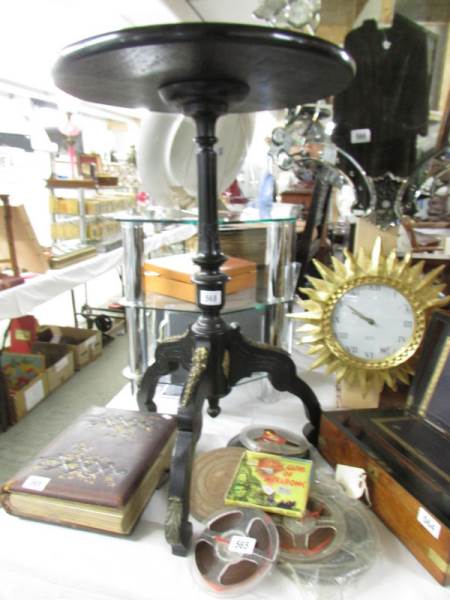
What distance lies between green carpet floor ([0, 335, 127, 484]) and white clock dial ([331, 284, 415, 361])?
111 cm

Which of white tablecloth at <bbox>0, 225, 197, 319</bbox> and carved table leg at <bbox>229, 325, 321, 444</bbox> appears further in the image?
white tablecloth at <bbox>0, 225, 197, 319</bbox>

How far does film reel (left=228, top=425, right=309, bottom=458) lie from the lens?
2.13ft

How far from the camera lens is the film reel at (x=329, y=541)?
47 centimetres

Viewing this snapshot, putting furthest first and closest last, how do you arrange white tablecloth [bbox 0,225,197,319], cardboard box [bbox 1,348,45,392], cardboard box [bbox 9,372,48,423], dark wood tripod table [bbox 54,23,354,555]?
cardboard box [bbox 1,348,45,392] → cardboard box [bbox 9,372,48,423] → white tablecloth [bbox 0,225,197,319] → dark wood tripod table [bbox 54,23,354,555]

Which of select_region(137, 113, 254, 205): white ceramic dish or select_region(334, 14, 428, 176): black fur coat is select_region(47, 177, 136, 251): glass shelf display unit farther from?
select_region(334, 14, 428, 176): black fur coat

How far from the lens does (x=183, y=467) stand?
52 cm

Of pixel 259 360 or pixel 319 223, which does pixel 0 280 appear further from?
pixel 319 223

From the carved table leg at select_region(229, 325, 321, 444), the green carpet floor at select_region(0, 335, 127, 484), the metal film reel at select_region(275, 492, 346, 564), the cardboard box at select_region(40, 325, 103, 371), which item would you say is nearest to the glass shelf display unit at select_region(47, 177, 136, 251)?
the cardboard box at select_region(40, 325, 103, 371)

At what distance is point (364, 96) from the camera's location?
881 mm

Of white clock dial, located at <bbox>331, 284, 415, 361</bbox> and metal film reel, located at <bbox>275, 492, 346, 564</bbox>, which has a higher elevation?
white clock dial, located at <bbox>331, 284, 415, 361</bbox>

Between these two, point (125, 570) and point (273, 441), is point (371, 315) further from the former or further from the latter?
point (125, 570)

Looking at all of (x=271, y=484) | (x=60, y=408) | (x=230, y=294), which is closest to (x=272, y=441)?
(x=271, y=484)

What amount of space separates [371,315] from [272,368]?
196mm

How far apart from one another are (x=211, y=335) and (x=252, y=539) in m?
0.30
